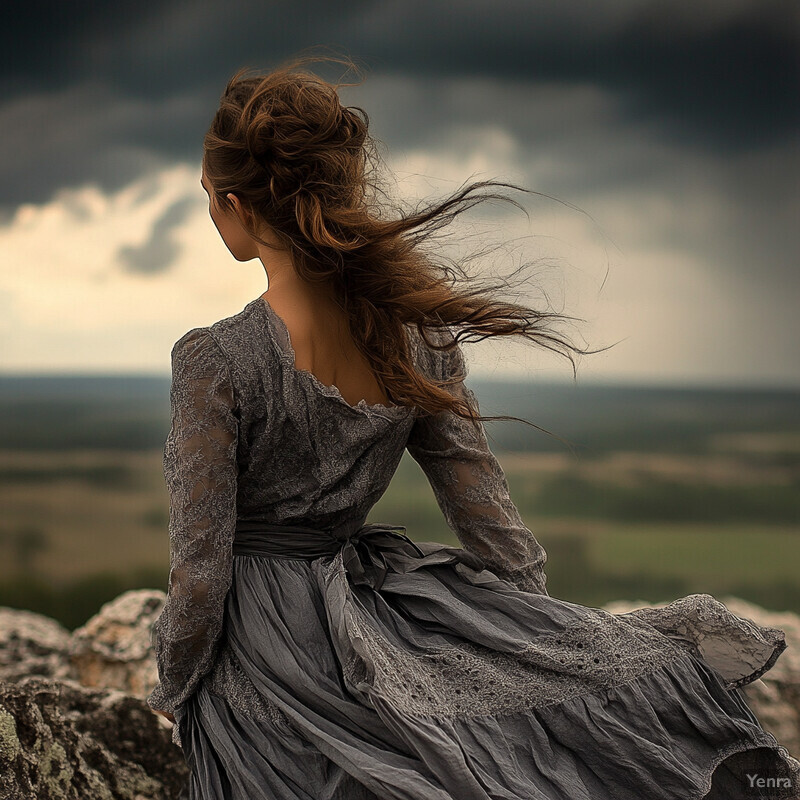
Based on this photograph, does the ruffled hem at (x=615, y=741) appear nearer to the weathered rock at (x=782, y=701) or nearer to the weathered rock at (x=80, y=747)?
the weathered rock at (x=80, y=747)

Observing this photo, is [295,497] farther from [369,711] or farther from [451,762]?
[451,762]

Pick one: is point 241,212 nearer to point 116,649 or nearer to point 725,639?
point 725,639

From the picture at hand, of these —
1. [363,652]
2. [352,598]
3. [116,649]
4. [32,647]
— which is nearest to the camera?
[363,652]

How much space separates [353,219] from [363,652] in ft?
1.93

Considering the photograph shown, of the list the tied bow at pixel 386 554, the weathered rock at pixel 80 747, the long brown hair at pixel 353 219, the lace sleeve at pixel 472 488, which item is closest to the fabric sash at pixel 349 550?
the tied bow at pixel 386 554

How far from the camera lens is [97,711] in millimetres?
1792

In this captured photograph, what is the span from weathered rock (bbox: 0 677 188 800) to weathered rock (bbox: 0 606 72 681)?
0.89 metres

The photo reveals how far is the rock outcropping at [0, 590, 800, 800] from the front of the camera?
1.46 metres

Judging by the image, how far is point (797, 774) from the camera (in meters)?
1.13

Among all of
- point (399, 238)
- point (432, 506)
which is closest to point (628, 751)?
point (399, 238)

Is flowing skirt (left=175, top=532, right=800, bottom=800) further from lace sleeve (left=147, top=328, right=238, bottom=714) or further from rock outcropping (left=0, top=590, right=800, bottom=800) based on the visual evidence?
rock outcropping (left=0, top=590, right=800, bottom=800)

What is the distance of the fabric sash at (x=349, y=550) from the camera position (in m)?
1.29

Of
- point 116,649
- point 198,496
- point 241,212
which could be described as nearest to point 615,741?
point 198,496

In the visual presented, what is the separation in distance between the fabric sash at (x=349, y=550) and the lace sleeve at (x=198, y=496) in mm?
78
